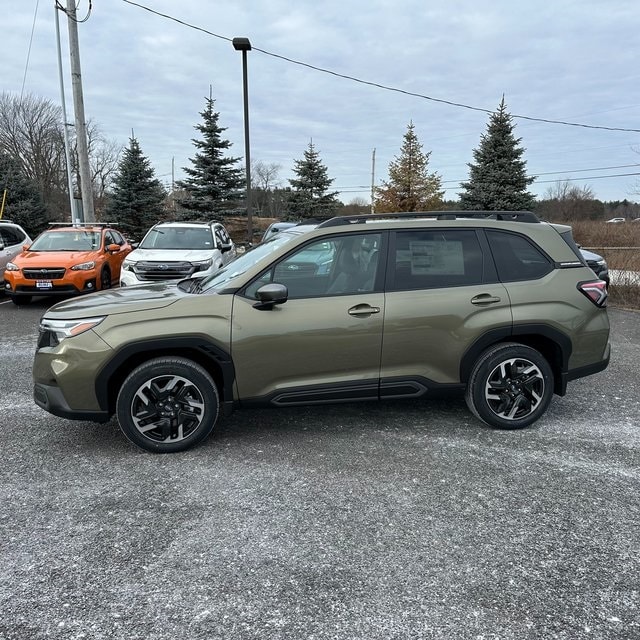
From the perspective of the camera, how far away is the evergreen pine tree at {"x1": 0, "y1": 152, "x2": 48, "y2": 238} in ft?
87.8

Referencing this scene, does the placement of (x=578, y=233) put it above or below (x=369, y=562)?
above

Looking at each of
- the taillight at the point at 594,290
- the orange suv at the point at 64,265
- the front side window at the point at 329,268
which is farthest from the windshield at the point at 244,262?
the orange suv at the point at 64,265

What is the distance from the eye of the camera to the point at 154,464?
3.61 m

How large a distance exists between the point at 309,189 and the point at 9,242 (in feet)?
84.9

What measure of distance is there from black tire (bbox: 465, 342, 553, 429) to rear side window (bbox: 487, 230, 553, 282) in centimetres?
58

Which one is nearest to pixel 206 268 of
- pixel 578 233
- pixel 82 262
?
pixel 82 262

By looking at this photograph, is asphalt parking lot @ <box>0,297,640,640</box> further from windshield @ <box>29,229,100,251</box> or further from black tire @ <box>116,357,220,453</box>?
windshield @ <box>29,229,100,251</box>

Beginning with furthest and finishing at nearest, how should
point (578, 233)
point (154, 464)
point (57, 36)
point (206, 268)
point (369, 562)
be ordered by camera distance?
point (578, 233) → point (57, 36) → point (206, 268) → point (154, 464) → point (369, 562)

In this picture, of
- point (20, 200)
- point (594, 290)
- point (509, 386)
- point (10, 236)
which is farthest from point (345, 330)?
point (20, 200)

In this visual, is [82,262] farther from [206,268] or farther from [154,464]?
[154,464]

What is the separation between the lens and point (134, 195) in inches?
1237

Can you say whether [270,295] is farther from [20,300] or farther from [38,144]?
[38,144]

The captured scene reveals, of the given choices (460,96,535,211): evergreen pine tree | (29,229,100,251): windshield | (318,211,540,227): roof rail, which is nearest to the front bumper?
(318,211,540,227): roof rail

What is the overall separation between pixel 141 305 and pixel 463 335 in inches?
97.0
